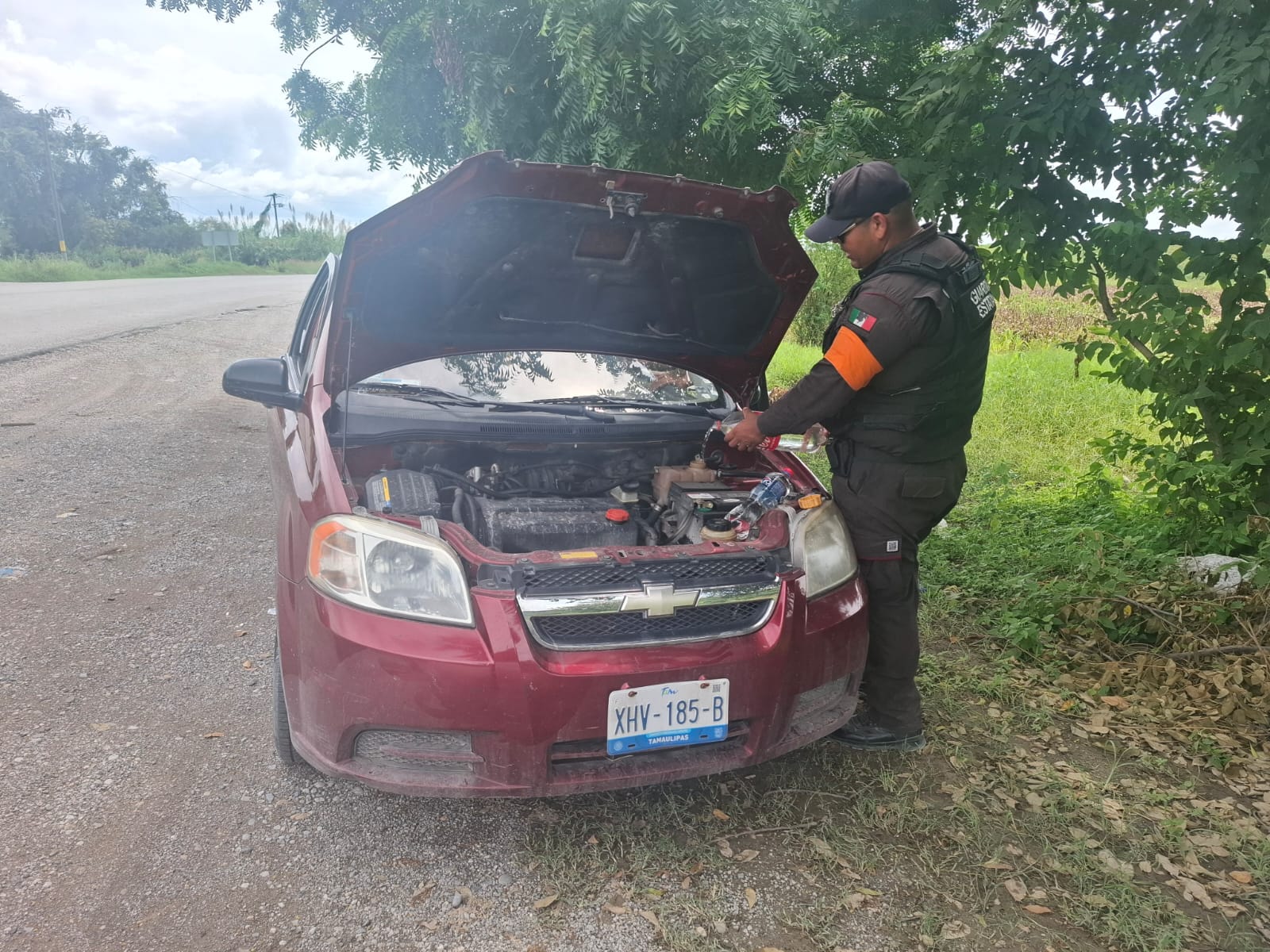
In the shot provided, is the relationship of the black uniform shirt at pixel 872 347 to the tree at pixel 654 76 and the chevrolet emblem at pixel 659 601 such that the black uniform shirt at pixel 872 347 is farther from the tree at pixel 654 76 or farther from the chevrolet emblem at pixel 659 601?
the tree at pixel 654 76

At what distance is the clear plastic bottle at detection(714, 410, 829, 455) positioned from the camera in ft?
10.3

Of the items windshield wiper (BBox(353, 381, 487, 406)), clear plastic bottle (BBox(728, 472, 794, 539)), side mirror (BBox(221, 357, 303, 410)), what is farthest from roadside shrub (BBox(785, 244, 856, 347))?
side mirror (BBox(221, 357, 303, 410))

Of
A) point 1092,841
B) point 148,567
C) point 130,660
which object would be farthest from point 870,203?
point 148,567

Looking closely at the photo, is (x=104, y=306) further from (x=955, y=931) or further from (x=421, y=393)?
(x=955, y=931)

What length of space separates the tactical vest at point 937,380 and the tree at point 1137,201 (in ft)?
4.57

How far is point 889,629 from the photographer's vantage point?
115 inches

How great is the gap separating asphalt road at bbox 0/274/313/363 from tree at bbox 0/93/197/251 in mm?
24492

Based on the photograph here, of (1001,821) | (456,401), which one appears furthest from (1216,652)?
(456,401)

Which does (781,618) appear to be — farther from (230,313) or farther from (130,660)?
(230,313)

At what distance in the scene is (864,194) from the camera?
279 cm

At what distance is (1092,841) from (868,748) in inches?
29.0

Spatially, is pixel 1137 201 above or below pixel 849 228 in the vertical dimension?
above

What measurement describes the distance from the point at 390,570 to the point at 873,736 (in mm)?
1825

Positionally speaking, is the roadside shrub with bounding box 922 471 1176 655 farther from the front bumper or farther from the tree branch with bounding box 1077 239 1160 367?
the front bumper
